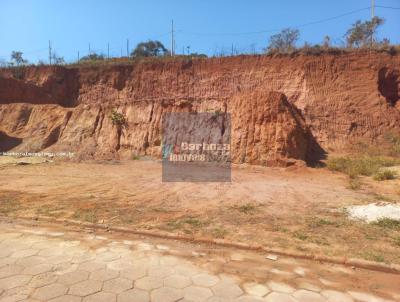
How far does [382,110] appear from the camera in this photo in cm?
1769

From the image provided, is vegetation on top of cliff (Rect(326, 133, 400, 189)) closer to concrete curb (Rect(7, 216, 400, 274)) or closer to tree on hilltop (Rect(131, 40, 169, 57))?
concrete curb (Rect(7, 216, 400, 274))

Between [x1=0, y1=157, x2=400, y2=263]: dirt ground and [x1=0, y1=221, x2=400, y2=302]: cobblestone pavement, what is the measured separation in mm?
528

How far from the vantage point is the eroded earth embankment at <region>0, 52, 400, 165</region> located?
13688mm

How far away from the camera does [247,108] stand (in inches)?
556

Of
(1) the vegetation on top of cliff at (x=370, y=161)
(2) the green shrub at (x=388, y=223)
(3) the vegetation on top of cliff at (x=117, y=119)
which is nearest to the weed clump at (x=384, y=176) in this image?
(1) the vegetation on top of cliff at (x=370, y=161)

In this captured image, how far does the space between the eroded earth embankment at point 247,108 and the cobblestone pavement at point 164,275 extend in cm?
943

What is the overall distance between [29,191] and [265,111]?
9.50 m

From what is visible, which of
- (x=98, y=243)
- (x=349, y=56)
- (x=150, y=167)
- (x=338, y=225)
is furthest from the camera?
(x=349, y=56)

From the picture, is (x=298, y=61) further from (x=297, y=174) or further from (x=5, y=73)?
(x=5, y=73)

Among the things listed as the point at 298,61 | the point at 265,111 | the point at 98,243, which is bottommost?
the point at 98,243

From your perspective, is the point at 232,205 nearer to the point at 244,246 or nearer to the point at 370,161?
the point at 244,246

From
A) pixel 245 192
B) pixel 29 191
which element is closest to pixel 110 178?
pixel 29 191

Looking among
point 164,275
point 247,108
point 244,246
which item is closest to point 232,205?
point 244,246

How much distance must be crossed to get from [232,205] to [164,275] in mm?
3303
